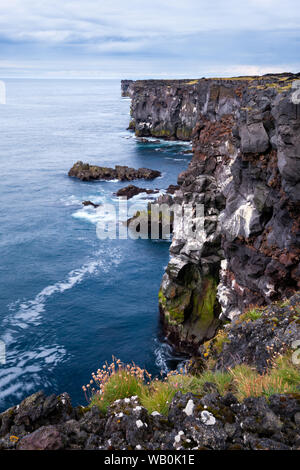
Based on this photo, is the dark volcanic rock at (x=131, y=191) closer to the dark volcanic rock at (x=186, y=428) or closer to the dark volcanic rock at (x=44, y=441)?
the dark volcanic rock at (x=186, y=428)

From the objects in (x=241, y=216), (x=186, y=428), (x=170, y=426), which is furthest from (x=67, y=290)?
(x=186, y=428)

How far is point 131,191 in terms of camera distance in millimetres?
79625

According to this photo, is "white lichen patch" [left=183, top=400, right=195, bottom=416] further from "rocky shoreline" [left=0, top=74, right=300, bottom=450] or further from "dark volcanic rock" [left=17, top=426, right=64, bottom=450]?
"dark volcanic rock" [left=17, top=426, right=64, bottom=450]

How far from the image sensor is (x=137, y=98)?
148500 millimetres

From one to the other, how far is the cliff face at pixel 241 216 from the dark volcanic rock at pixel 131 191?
104 ft

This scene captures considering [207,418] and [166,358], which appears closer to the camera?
[207,418]

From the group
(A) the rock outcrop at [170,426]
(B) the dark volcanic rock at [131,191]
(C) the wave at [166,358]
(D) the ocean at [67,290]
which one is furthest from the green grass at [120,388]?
(B) the dark volcanic rock at [131,191]

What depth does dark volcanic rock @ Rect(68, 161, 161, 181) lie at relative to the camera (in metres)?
90.6

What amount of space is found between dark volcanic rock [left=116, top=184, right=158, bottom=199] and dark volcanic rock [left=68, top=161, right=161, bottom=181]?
431 inches

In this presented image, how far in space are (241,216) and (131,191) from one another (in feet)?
187

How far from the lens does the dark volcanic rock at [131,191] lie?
78525 millimetres

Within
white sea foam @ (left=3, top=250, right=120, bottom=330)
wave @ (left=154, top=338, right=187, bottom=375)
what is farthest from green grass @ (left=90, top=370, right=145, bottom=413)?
white sea foam @ (left=3, top=250, right=120, bottom=330)

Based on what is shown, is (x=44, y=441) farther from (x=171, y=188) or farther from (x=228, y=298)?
(x=171, y=188)
